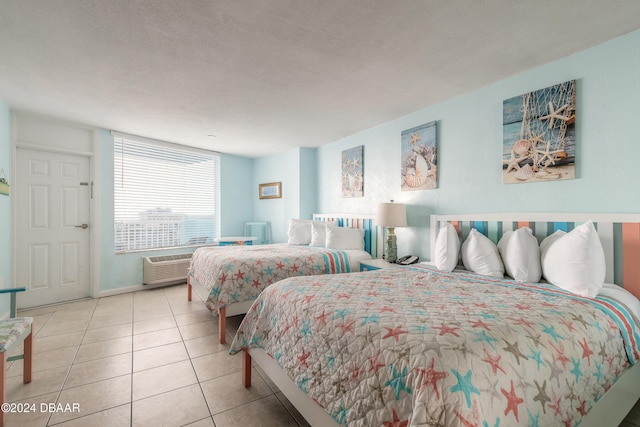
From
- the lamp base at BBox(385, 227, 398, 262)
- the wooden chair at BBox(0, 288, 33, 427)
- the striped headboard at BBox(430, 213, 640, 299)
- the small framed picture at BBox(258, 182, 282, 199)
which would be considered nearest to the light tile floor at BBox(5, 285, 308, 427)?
the wooden chair at BBox(0, 288, 33, 427)

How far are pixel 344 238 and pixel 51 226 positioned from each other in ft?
12.8

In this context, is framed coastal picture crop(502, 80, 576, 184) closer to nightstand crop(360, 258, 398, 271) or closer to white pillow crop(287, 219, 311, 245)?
nightstand crop(360, 258, 398, 271)

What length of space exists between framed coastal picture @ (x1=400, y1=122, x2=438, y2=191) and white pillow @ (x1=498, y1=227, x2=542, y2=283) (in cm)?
110

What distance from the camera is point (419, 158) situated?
3.31 m

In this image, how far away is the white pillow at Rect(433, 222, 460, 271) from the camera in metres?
2.47

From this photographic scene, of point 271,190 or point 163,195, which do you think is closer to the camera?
point 163,195

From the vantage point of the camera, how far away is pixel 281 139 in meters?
4.57

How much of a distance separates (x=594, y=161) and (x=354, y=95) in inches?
80.1

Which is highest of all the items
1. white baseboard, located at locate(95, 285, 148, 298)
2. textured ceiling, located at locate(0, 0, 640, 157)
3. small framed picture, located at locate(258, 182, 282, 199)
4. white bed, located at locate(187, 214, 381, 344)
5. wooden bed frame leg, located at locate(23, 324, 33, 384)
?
textured ceiling, located at locate(0, 0, 640, 157)

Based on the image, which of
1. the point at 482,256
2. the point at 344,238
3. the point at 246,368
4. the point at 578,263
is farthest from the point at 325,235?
the point at 578,263

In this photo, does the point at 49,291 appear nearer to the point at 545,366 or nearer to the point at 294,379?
the point at 294,379

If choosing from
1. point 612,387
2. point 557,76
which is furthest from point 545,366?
point 557,76

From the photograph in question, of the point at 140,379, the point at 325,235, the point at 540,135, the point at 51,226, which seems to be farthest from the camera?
the point at 325,235

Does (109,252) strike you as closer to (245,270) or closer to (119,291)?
(119,291)
